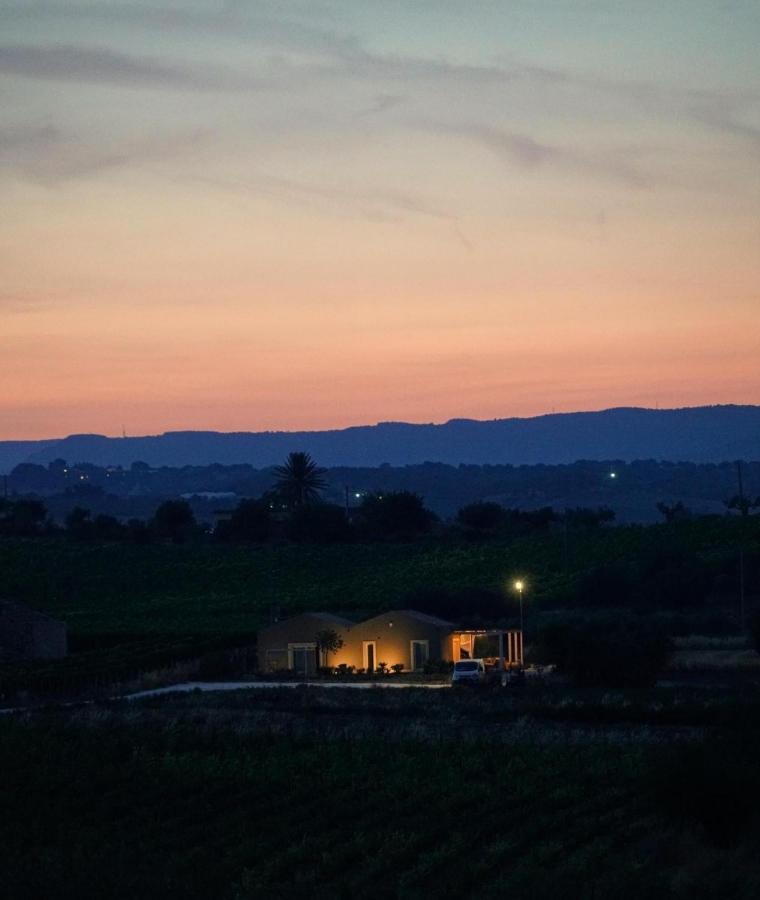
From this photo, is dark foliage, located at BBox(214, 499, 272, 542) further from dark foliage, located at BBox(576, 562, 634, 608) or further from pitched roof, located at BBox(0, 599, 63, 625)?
pitched roof, located at BBox(0, 599, 63, 625)

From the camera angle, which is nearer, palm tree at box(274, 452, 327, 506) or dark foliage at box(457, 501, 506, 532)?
dark foliage at box(457, 501, 506, 532)

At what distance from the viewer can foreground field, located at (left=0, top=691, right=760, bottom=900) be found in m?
21.2

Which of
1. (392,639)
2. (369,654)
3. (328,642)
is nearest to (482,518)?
(369,654)

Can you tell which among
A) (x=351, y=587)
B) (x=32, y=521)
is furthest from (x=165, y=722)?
(x=32, y=521)

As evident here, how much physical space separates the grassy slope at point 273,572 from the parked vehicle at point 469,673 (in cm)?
2402

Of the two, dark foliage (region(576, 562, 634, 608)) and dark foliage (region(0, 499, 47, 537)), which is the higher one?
dark foliage (region(0, 499, 47, 537))

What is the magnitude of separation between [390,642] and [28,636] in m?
14.7

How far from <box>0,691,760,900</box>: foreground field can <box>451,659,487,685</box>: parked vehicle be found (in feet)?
31.8

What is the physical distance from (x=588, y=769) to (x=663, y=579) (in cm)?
4932

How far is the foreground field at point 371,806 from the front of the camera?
69.7 ft

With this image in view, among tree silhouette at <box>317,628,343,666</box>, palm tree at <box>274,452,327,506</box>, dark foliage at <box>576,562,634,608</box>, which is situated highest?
palm tree at <box>274,452,327,506</box>

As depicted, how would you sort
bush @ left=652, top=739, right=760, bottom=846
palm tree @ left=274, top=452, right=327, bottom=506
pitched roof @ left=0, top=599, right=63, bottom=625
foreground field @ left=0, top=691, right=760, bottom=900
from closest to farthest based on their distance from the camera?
foreground field @ left=0, top=691, right=760, bottom=900
bush @ left=652, top=739, right=760, bottom=846
pitched roof @ left=0, top=599, right=63, bottom=625
palm tree @ left=274, top=452, right=327, bottom=506

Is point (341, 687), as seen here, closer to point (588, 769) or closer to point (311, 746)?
point (311, 746)

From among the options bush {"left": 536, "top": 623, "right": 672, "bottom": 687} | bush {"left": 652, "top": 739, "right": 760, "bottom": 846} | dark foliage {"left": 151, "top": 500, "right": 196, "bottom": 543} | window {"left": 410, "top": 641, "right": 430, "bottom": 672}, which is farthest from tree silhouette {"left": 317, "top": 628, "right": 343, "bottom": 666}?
dark foliage {"left": 151, "top": 500, "right": 196, "bottom": 543}
